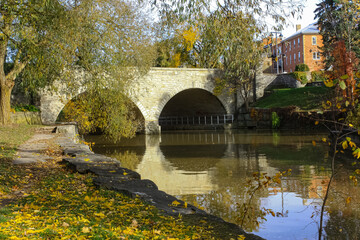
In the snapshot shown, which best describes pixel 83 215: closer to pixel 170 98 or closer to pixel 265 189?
pixel 265 189

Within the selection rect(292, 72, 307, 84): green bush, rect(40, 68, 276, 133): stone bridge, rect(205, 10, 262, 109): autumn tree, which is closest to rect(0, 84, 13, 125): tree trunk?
rect(40, 68, 276, 133): stone bridge

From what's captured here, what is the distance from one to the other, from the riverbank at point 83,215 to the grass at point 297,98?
19306 mm

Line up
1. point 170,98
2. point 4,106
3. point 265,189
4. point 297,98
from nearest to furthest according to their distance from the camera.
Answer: point 265,189 → point 4,106 → point 297,98 → point 170,98

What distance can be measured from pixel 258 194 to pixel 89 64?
4.50m

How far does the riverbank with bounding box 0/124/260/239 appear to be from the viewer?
108 inches

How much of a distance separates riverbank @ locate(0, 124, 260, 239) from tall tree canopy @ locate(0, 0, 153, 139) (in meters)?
2.71

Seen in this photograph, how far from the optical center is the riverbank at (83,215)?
2.73 metres

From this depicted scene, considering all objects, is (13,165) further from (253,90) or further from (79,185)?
(253,90)

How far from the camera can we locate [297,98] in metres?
24.3

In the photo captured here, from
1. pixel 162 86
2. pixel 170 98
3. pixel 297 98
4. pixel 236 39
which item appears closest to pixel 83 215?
pixel 236 39

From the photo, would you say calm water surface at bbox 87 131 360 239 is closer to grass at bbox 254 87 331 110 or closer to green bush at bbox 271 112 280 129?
green bush at bbox 271 112 280 129

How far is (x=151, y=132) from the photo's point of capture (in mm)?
24531

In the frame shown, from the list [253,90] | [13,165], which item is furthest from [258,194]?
[253,90]

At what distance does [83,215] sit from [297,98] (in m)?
22.6
